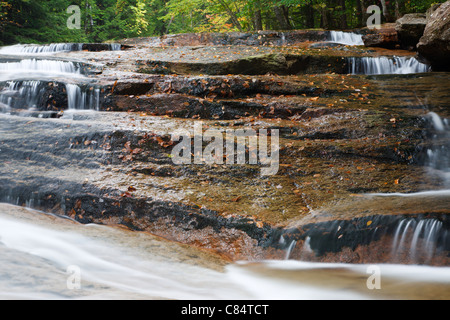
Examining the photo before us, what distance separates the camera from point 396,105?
6.75 metres

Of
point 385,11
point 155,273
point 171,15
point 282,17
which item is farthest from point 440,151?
point 171,15

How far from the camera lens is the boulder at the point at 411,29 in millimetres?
10266

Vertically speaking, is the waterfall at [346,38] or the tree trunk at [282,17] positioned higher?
the tree trunk at [282,17]

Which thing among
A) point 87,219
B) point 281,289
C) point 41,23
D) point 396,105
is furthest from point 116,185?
point 41,23

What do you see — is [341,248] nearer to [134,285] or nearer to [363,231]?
[363,231]

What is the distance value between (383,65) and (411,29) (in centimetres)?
190

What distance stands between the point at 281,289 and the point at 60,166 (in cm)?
422

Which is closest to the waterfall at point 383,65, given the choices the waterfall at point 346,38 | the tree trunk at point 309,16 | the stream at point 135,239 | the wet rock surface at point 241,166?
the wet rock surface at point 241,166

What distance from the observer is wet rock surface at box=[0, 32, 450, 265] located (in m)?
4.37

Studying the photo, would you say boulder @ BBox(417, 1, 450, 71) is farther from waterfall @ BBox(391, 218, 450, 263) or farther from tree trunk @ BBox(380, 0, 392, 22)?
tree trunk @ BBox(380, 0, 392, 22)

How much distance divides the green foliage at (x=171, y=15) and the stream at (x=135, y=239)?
11.7 m

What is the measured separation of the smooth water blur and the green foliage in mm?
13410

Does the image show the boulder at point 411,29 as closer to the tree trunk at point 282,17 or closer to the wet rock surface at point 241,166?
the wet rock surface at point 241,166

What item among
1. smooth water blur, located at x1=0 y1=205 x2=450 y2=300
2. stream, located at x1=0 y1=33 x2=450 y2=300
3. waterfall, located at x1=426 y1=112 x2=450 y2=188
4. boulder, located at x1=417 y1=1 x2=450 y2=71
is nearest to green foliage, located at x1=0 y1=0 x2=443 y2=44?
boulder, located at x1=417 y1=1 x2=450 y2=71
